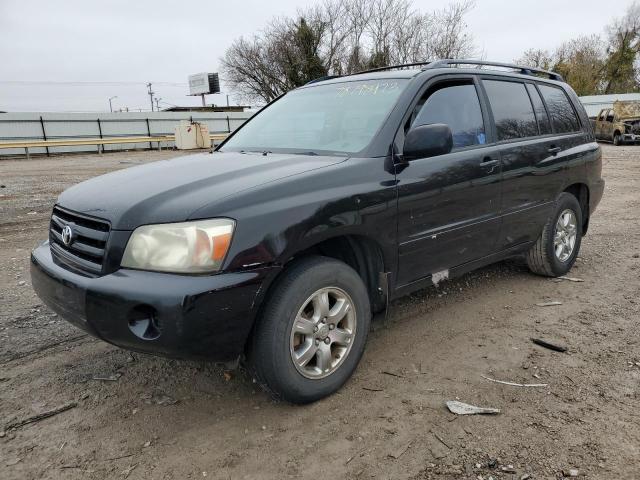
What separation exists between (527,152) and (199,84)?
5626 cm

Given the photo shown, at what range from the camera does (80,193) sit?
9.20 feet

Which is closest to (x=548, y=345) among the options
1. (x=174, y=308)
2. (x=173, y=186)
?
(x=174, y=308)

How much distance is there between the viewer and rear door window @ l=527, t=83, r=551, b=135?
4.36 metres

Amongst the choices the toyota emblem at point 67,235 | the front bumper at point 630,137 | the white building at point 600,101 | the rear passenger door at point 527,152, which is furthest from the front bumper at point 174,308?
the white building at point 600,101

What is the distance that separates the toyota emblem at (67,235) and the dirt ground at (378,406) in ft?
2.89

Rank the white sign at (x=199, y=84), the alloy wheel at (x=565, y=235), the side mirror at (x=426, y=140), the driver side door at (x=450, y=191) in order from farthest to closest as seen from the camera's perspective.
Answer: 1. the white sign at (x=199, y=84)
2. the alloy wheel at (x=565, y=235)
3. the driver side door at (x=450, y=191)
4. the side mirror at (x=426, y=140)

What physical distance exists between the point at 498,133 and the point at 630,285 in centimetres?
195

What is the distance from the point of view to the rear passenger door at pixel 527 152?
3869 millimetres

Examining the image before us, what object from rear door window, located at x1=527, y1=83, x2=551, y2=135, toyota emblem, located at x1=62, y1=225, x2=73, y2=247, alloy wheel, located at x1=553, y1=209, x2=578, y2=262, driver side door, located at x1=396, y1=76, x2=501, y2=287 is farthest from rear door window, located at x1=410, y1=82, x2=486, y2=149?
toyota emblem, located at x1=62, y1=225, x2=73, y2=247

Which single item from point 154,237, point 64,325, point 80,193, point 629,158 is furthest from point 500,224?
point 629,158

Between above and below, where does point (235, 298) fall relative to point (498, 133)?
below

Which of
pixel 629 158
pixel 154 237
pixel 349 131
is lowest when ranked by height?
pixel 629 158

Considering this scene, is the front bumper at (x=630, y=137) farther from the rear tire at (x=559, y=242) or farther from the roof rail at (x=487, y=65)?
the rear tire at (x=559, y=242)

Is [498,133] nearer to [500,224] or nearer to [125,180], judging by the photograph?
[500,224]
